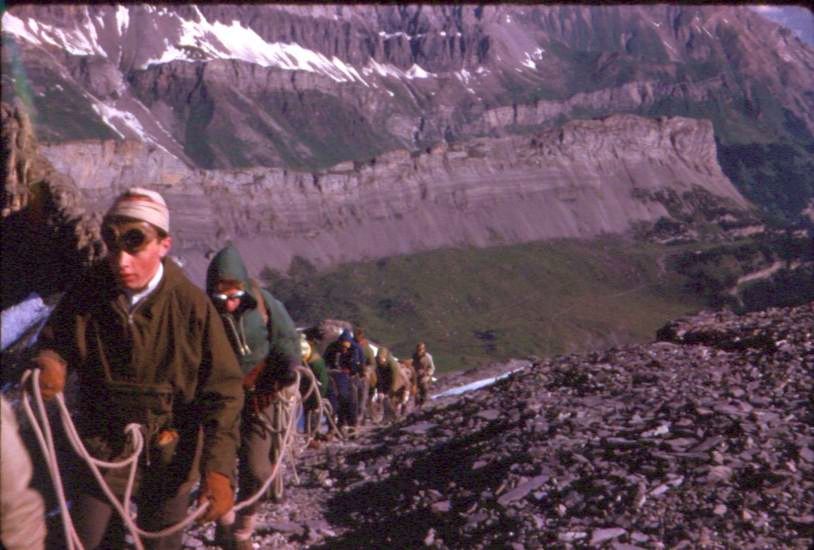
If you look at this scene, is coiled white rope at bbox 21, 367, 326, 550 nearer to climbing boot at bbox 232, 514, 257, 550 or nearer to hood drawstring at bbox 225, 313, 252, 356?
hood drawstring at bbox 225, 313, 252, 356

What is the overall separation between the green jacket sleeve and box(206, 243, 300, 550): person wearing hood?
1507 millimetres

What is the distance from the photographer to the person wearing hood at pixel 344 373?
15.8 m

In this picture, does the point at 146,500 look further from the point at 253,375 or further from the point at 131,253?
the point at 253,375

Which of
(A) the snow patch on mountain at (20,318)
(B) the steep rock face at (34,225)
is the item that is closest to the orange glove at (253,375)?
(A) the snow patch on mountain at (20,318)

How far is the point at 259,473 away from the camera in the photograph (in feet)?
24.0

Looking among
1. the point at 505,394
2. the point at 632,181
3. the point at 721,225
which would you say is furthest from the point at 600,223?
the point at 505,394

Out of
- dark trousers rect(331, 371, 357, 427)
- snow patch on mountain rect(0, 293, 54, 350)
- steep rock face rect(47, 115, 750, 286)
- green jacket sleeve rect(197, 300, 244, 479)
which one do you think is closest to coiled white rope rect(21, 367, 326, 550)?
green jacket sleeve rect(197, 300, 244, 479)

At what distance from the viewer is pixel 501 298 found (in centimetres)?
13600

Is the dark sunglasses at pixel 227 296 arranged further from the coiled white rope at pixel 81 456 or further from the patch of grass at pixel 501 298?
the patch of grass at pixel 501 298

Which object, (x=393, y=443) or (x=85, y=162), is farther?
(x=85, y=162)

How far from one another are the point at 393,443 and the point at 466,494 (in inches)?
156

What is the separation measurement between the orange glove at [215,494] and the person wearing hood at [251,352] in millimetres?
1821

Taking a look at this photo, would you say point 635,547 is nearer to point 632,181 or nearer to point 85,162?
point 85,162

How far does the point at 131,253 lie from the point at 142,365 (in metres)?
0.57
